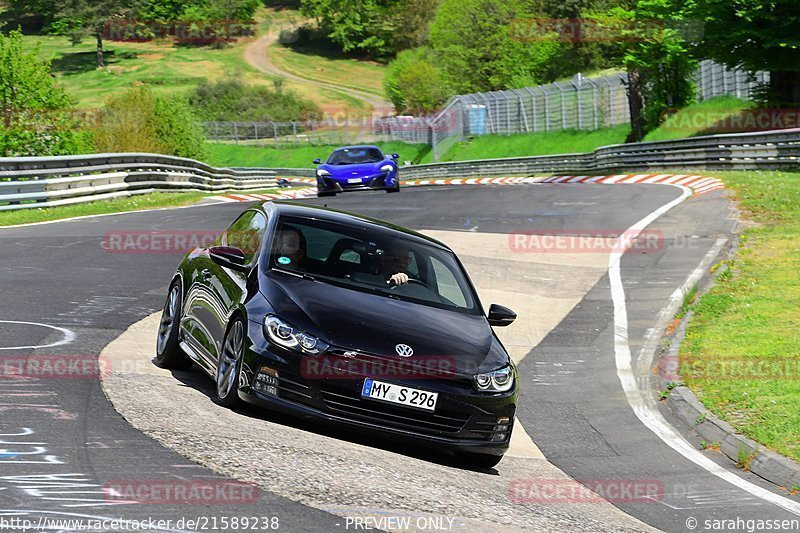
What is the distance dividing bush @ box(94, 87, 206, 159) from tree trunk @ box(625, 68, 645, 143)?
812 inches

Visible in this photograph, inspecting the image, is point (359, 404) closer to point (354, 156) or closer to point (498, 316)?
point (498, 316)

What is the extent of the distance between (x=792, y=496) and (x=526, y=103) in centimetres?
5845

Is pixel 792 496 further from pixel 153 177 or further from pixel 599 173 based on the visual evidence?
pixel 599 173

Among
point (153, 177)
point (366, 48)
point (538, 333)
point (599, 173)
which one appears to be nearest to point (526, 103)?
point (599, 173)

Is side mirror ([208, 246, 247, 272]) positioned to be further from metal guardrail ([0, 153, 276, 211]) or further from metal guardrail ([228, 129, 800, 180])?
metal guardrail ([228, 129, 800, 180])

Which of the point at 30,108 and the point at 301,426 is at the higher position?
the point at 301,426

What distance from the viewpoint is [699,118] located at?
4891 centimetres

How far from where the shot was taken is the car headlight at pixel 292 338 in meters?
7.28

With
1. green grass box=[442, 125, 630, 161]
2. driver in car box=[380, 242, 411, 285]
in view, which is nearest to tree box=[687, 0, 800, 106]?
green grass box=[442, 125, 630, 161]

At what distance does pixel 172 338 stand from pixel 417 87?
9376 centimetres

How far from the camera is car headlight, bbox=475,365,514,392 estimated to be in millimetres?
7605

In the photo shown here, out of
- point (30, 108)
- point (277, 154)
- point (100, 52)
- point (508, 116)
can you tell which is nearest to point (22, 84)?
point (30, 108)

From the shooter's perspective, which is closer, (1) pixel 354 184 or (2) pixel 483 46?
(1) pixel 354 184

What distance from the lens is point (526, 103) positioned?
65.1 m
